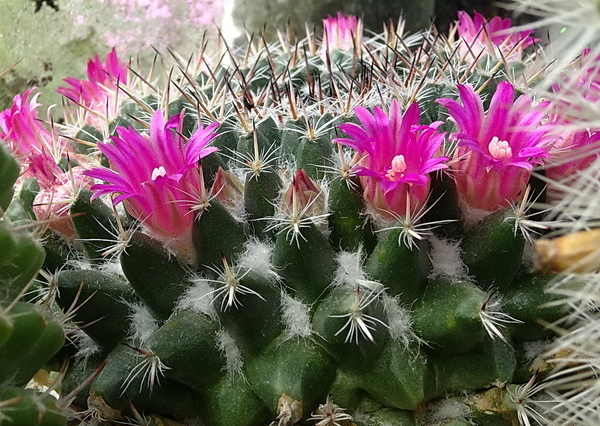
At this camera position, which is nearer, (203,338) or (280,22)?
(203,338)

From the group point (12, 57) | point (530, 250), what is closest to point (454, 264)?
point (530, 250)

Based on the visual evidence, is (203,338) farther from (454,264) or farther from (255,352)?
(454,264)

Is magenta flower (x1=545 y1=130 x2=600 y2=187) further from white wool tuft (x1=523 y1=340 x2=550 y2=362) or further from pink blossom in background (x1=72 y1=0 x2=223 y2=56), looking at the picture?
pink blossom in background (x1=72 y1=0 x2=223 y2=56)

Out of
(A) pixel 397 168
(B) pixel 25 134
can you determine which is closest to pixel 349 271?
(A) pixel 397 168

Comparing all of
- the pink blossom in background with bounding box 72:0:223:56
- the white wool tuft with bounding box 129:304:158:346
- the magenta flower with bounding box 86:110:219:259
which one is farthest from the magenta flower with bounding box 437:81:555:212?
the pink blossom in background with bounding box 72:0:223:56

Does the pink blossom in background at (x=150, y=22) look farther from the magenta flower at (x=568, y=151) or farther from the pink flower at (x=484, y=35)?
the magenta flower at (x=568, y=151)

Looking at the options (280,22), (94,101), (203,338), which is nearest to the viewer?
(203,338)
